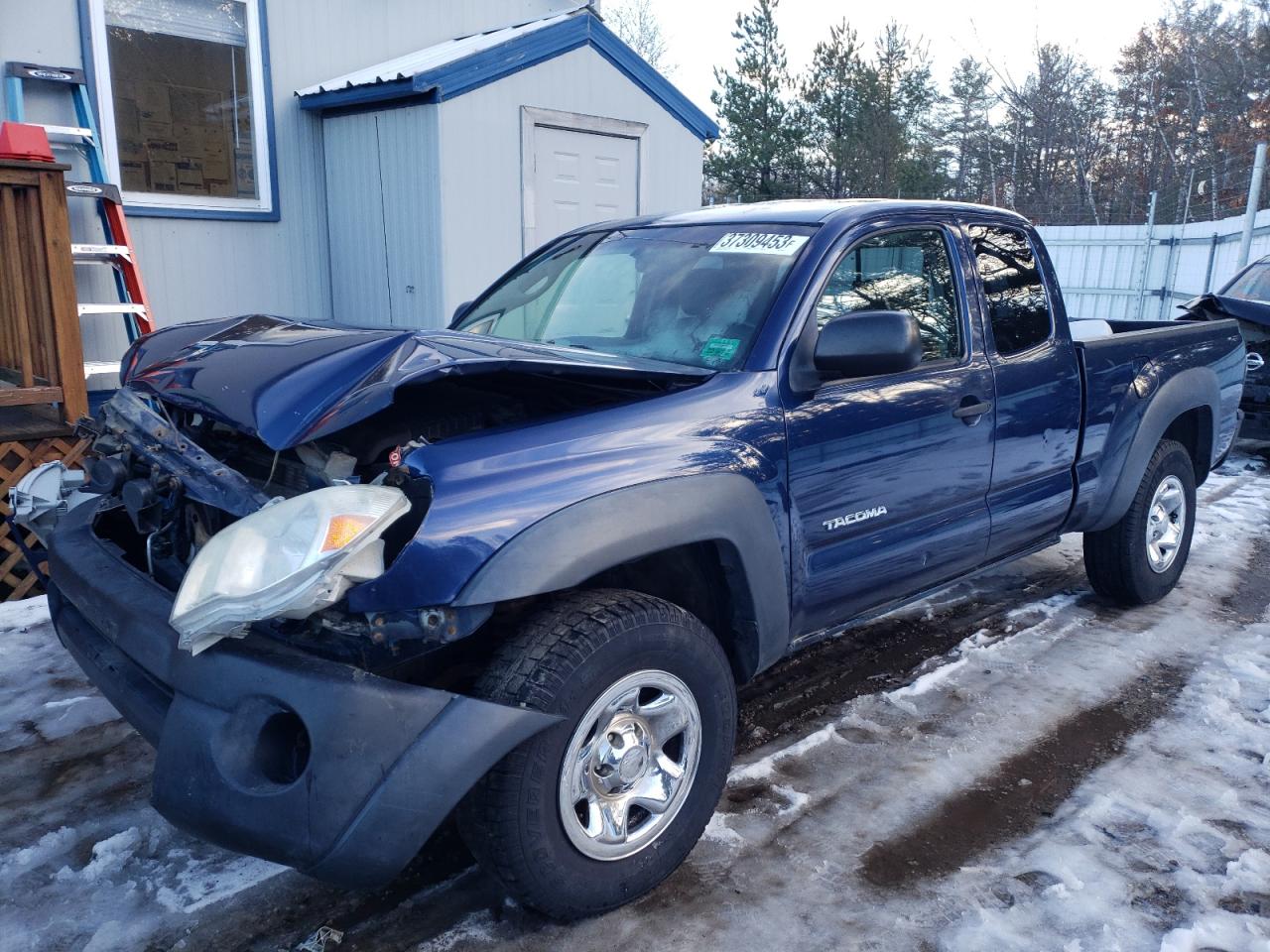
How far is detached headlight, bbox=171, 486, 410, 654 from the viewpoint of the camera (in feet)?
7.22

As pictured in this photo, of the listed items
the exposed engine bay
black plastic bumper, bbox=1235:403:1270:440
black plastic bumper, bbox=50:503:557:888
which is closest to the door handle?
the exposed engine bay

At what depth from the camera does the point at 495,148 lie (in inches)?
320

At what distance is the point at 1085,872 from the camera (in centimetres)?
291

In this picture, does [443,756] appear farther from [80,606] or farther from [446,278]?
[446,278]

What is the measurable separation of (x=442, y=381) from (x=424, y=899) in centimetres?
141

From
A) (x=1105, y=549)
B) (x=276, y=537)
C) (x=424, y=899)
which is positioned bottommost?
(x=424, y=899)

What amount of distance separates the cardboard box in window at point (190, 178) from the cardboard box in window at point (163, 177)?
0.04 metres

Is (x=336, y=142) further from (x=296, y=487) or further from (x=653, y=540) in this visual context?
(x=653, y=540)

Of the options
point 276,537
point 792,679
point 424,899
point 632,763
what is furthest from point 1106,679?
point 276,537

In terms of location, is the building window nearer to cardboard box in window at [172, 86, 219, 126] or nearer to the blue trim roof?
cardboard box in window at [172, 86, 219, 126]

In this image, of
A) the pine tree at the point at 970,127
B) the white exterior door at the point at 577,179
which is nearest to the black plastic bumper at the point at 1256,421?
the white exterior door at the point at 577,179

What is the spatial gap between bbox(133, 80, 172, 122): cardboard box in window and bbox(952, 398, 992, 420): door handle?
255 inches

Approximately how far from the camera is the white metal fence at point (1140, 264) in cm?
1596

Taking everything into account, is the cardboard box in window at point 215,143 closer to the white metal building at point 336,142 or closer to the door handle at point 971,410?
the white metal building at point 336,142
